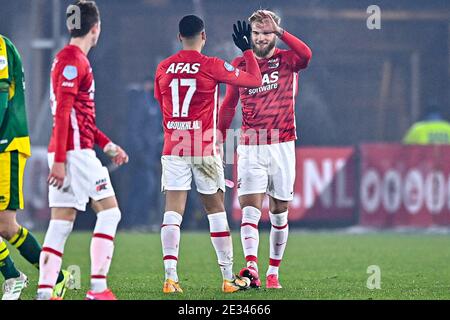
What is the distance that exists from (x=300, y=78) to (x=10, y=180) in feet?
38.7

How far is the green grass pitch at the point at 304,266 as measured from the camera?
905 centimetres

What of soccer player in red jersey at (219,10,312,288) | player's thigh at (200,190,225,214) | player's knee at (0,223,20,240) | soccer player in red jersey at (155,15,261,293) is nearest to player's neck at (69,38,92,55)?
soccer player in red jersey at (155,15,261,293)

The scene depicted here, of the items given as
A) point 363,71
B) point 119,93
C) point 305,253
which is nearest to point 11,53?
point 305,253

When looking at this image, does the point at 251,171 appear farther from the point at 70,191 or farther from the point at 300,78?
the point at 300,78

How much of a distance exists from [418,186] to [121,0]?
611 cm

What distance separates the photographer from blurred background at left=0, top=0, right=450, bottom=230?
18.2 metres

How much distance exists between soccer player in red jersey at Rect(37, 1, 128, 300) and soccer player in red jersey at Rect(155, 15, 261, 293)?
53.6 inches

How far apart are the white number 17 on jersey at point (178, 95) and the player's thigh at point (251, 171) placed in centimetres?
95

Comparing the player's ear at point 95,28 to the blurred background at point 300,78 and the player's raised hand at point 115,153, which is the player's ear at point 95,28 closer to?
the player's raised hand at point 115,153

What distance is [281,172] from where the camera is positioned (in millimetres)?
9797

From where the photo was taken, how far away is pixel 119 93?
784 inches

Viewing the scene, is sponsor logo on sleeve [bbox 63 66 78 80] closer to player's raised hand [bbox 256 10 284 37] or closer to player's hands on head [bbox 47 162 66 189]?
player's hands on head [bbox 47 162 66 189]

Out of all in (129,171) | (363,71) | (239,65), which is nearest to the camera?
(239,65)

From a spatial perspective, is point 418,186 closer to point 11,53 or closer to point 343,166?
point 343,166
